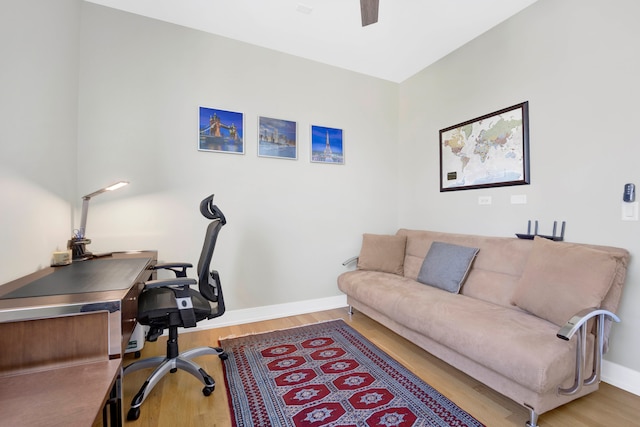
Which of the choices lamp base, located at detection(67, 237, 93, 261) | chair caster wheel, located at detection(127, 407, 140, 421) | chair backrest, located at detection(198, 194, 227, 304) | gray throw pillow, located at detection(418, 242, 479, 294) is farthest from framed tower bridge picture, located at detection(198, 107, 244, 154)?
gray throw pillow, located at detection(418, 242, 479, 294)

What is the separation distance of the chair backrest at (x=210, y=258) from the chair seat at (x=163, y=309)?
0.25 ft

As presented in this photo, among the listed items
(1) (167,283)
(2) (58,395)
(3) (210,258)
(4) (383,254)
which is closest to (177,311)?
(1) (167,283)

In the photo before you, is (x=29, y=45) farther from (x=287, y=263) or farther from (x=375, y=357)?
(x=375, y=357)

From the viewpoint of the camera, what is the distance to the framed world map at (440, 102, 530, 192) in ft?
7.76

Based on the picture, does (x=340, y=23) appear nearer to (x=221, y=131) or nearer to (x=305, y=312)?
(x=221, y=131)

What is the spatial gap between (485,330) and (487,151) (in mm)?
1750

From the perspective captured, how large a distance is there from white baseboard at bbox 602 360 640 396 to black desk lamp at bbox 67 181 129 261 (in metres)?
3.60

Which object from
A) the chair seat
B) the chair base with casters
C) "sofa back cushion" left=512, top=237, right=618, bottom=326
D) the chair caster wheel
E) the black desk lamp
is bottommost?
the chair caster wheel

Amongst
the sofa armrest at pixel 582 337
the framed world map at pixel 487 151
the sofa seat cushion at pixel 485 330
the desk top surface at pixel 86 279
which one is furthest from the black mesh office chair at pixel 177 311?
the framed world map at pixel 487 151

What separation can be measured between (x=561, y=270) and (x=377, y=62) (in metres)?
2.72

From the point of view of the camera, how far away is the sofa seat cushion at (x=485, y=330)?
136 cm

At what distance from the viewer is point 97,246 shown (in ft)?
7.66

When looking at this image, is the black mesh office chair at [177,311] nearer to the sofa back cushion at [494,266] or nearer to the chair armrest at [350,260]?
the chair armrest at [350,260]

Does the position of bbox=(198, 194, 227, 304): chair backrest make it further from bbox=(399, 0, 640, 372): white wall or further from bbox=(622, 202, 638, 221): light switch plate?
bbox=(622, 202, 638, 221): light switch plate
